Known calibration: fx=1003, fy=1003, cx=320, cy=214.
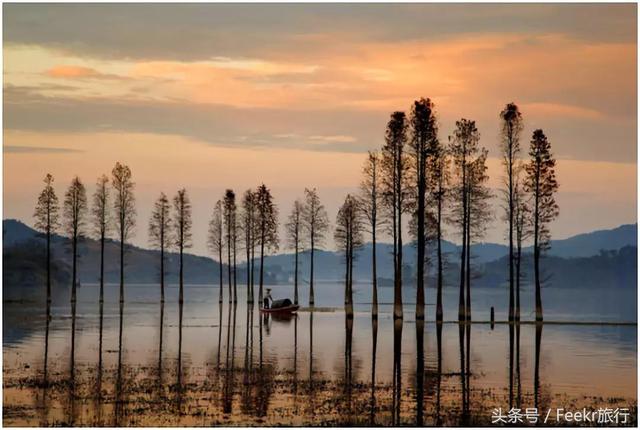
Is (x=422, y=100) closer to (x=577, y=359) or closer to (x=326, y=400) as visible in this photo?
(x=577, y=359)

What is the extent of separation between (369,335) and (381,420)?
31.5m

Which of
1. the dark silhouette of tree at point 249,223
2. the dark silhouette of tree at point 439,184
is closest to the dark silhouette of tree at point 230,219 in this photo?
the dark silhouette of tree at point 249,223

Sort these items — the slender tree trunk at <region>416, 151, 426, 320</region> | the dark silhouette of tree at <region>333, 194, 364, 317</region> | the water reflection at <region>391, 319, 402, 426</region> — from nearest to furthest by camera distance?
the water reflection at <region>391, 319, 402, 426</region>, the slender tree trunk at <region>416, 151, 426, 320</region>, the dark silhouette of tree at <region>333, 194, 364, 317</region>

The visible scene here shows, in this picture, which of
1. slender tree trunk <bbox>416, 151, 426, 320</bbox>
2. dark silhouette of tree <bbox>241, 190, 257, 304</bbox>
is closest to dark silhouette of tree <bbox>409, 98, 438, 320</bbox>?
slender tree trunk <bbox>416, 151, 426, 320</bbox>

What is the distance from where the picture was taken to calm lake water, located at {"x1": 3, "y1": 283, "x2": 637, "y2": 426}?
28.1m

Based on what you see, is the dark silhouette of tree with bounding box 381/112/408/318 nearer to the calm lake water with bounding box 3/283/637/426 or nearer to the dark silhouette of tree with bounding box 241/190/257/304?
the calm lake water with bounding box 3/283/637/426

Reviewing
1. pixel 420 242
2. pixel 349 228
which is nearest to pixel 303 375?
pixel 420 242

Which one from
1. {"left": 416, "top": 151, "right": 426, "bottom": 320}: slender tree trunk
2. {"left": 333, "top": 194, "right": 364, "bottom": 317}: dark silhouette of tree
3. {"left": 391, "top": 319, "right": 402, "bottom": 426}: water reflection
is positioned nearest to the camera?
{"left": 391, "top": 319, "right": 402, "bottom": 426}: water reflection

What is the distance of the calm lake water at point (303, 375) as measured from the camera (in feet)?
92.1

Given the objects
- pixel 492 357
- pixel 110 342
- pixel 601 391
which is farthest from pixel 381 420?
pixel 110 342

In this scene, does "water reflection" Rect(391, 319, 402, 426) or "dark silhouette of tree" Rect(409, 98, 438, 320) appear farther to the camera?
"dark silhouette of tree" Rect(409, 98, 438, 320)

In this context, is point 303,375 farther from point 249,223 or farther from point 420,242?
point 249,223

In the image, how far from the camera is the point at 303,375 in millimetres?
37031

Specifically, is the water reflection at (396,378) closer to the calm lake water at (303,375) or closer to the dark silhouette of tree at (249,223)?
the calm lake water at (303,375)
